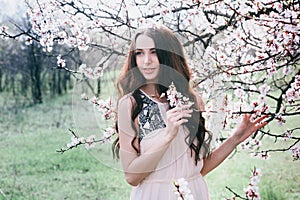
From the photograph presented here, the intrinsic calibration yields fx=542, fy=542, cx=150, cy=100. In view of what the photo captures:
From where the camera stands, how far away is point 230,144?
1431 millimetres

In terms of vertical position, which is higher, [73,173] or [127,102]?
[127,102]

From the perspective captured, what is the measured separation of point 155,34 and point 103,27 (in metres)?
0.79

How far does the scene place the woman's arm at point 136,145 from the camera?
122cm

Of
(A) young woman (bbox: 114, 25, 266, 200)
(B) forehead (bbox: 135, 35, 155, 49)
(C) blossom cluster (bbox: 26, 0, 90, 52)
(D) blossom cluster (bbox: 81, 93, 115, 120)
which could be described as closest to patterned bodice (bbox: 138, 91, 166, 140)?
(A) young woman (bbox: 114, 25, 266, 200)

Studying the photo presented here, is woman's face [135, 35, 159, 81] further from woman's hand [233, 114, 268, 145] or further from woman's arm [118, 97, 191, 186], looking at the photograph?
woman's hand [233, 114, 268, 145]

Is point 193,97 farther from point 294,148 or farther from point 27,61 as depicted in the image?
point 27,61

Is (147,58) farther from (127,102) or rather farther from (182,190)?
(182,190)

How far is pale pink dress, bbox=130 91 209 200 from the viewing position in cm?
129

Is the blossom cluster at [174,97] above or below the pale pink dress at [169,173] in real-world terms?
above

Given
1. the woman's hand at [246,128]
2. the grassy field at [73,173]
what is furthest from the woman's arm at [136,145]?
the grassy field at [73,173]

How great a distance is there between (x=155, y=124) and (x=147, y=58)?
0.16 metres

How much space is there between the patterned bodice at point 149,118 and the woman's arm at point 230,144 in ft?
0.64

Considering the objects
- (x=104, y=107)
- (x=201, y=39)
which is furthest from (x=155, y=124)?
(x=201, y=39)

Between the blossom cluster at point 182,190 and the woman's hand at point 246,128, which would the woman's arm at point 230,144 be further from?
the blossom cluster at point 182,190
